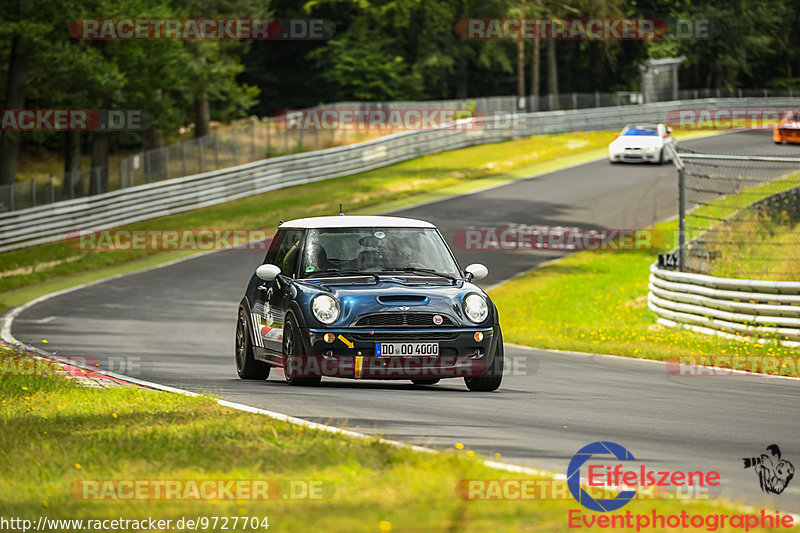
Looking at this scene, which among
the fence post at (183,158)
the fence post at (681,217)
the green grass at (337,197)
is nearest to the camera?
the fence post at (681,217)

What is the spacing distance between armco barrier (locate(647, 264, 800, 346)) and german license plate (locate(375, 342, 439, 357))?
794cm

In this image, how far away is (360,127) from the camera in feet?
158

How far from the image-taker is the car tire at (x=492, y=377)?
10.8 m

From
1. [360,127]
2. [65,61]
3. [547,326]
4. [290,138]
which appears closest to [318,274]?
[547,326]

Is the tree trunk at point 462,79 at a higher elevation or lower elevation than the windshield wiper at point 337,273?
higher

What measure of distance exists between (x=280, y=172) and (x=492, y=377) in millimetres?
31283

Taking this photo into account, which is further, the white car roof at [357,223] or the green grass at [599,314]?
the green grass at [599,314]

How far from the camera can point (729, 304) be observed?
1758 centimetres

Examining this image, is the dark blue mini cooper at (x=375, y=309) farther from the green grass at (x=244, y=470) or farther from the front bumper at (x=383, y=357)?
the green grass at (x=244, y=470)

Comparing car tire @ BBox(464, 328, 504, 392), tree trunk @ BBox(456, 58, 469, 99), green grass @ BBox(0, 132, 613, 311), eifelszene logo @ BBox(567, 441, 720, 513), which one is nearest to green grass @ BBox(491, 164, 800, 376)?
car tire @ BBox(464, 328, 504, 392)

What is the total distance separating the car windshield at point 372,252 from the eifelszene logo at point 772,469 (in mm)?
4586

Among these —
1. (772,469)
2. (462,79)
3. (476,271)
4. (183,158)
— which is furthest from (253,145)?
(462,79)

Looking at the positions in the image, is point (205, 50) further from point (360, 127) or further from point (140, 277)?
point (140, 277)

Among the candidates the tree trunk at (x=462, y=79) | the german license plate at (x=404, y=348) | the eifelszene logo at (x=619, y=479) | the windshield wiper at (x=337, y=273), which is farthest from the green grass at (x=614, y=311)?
the tree trunk at (x=462, y=79)
